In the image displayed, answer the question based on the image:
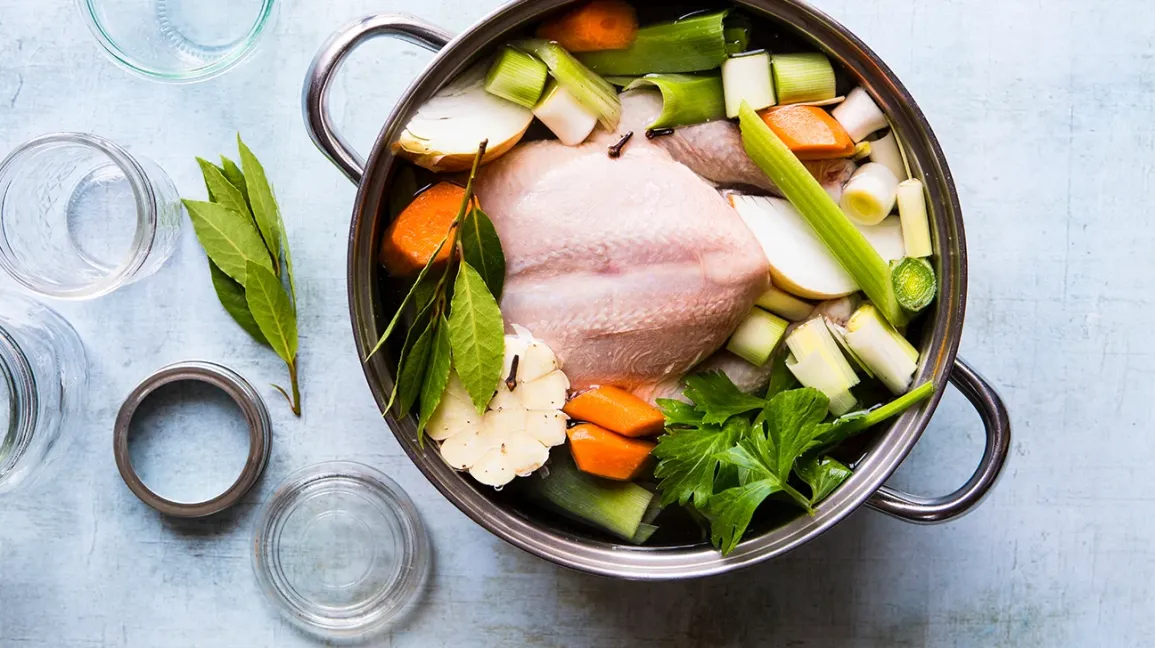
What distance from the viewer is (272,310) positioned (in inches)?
56.1

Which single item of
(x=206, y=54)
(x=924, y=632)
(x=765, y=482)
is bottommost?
(x=924, y=632)

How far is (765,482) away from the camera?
1.21m

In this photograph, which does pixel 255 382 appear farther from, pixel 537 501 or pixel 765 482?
pixel 765 482

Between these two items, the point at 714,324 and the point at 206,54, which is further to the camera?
the point at 206,54

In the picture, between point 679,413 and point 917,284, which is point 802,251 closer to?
point 917,284

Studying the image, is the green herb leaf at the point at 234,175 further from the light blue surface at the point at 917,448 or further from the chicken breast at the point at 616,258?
the chicken breast at the point at 616,258

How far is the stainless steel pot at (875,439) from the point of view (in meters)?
1.21

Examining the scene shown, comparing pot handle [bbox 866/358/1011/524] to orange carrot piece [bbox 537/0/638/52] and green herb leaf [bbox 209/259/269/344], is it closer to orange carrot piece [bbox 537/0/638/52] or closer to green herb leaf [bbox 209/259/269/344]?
orange carrot piece [bbox 537/0/638/52]

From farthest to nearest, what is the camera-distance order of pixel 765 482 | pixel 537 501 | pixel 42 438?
pixel 42 438 < pixel 537 501 < pixel 765 482

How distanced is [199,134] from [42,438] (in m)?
0.52

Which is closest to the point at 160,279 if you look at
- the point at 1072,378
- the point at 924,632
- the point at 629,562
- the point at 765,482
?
the point at 629,562

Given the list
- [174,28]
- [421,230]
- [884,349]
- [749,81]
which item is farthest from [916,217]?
[174,28]

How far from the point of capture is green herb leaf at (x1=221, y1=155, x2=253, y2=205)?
147cm

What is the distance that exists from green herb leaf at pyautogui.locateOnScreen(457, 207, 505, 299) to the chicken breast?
3 centimetres
